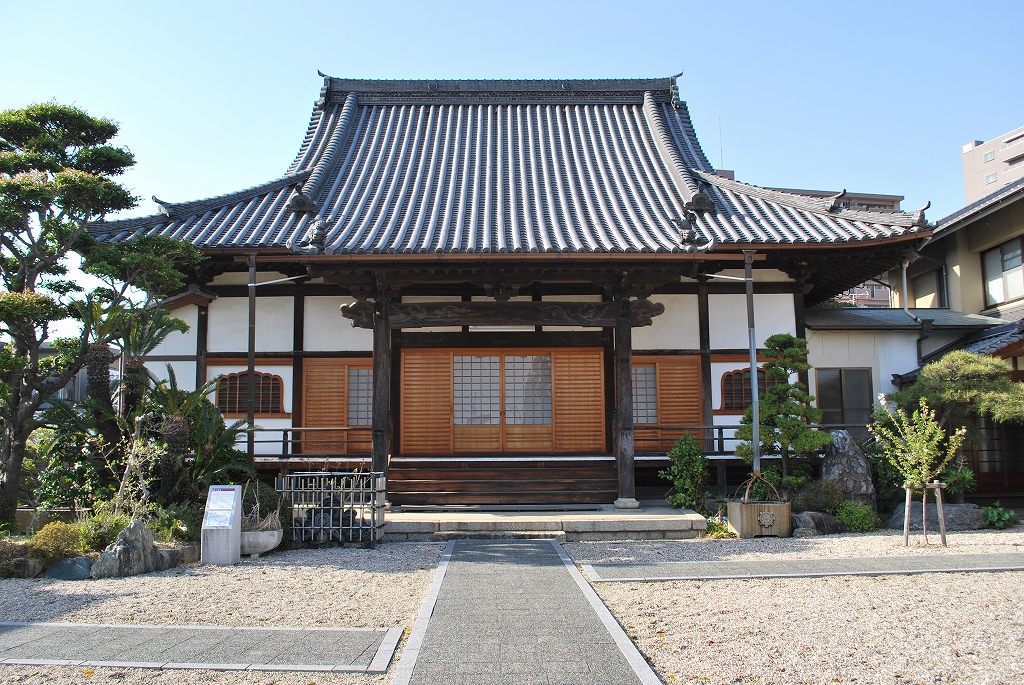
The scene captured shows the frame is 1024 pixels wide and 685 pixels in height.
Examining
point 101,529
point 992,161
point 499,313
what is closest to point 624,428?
point 499,313

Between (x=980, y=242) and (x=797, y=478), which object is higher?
(x=980, y=242)

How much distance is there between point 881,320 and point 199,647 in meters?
13.7

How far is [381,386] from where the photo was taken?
12031 mm

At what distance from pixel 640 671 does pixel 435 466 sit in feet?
27.3

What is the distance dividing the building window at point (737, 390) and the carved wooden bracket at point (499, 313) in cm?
244

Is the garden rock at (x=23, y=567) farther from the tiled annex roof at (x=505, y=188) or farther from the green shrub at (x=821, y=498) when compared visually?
Result: the green shrub at (x=821, y=498)

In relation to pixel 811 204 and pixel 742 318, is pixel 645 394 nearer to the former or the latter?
pixel 742 318

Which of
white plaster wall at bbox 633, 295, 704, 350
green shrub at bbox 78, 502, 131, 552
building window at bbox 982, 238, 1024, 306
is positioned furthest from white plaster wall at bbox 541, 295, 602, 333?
building window at bbox 982, 238, 1024, 306

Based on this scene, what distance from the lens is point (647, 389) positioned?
1381cm

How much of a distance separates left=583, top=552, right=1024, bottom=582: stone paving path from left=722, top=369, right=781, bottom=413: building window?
509cm

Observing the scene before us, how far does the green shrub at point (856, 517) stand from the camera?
11195 mm

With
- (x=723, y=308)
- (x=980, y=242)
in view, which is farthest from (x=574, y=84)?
(x=980, y=242)

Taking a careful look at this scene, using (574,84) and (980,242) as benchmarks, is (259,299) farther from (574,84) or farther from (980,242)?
(980,242)

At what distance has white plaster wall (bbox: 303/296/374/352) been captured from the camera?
44.8ft
